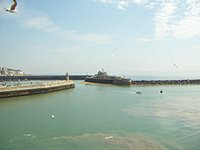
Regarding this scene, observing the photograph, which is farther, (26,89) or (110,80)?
(110,80)

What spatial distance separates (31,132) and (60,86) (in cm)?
4296

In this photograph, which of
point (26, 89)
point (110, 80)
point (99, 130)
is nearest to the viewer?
point (99, 130)

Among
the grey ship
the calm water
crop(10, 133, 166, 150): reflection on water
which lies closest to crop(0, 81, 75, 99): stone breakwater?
the calm water

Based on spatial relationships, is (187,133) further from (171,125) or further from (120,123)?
(120,123)

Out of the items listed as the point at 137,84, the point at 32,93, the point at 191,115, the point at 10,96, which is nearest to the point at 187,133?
the point at 191,115

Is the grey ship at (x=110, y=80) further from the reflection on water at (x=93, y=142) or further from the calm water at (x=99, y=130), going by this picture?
the reflection on water at (x=93, y=142)

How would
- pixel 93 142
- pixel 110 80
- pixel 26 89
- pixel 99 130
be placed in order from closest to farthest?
pixel 93 142 → pixel 99 130 → pixel 26 89 → pixel 110 80

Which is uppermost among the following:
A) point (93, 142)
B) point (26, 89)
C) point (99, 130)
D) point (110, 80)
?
point (110, 80)

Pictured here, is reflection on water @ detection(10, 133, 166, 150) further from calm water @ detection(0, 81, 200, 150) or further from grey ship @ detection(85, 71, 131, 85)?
grey ship @ detection(85, 71, 131, 85)

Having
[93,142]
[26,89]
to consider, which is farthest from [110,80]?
[93,142]

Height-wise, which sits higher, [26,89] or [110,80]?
[110,80]

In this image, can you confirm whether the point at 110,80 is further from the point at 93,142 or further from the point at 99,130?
the point at 93,142

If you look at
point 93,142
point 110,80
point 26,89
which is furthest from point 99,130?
point 110,80

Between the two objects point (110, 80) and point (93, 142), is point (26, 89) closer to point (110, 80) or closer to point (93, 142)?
point (93, 142)
